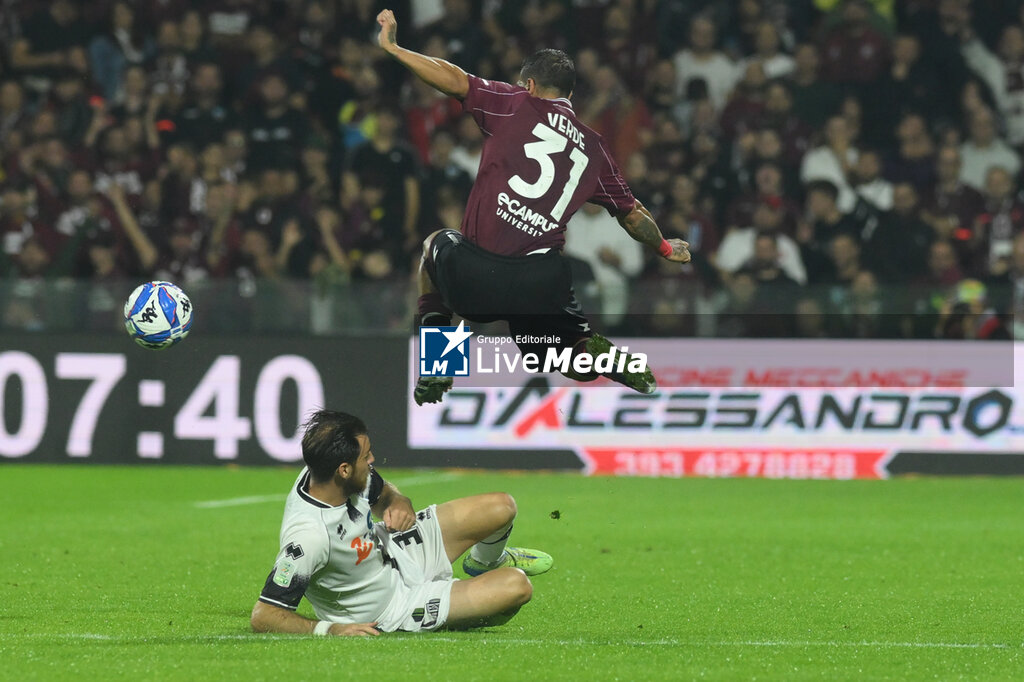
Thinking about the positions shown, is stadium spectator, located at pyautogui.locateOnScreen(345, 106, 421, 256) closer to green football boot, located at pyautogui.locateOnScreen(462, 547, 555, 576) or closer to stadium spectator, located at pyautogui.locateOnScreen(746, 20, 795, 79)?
stadium spectator, located at pyautogui.locateOnScreen(746, 20, 795, 79)

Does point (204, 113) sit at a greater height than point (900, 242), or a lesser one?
greater

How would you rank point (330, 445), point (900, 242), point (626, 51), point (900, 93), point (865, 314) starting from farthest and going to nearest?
point (626, 51) → point (900, 93) → point (900, 242) → point (865, 314) → point (330, 445)

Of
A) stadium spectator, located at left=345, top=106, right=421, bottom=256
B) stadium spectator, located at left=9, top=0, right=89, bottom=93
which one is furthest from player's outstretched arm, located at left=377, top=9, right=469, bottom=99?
stadium spectator, located at left=9, top=0, right=89, bottom=93

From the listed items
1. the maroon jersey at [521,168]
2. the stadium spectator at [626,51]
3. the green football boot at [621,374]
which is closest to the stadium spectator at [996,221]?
the stadium spectator at [626,51]

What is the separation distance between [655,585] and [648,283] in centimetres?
586

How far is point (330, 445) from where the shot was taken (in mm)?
6934

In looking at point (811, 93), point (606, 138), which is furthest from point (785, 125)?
point (606, 138)

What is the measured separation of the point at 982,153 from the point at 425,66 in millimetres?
10919

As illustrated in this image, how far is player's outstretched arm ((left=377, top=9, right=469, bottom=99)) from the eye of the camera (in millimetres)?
7047

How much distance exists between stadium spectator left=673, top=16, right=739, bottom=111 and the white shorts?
10579 mm

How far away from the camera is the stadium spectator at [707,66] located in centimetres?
1727

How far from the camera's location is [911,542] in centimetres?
1100

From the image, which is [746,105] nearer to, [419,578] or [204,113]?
[204,113]

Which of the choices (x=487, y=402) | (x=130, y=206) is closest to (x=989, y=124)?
(x=487, y=402)
